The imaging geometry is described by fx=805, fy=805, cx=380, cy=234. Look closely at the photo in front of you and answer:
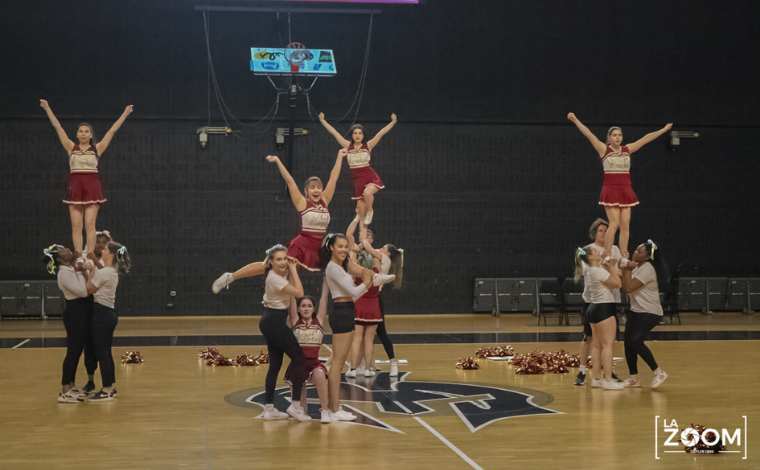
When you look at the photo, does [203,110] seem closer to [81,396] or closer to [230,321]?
[230,321]

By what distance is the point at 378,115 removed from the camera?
18.4m

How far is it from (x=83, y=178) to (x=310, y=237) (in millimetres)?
3167

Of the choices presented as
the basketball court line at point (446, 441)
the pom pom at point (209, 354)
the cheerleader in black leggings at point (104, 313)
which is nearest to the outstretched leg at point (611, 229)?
the basketball court line at point (446, 441)

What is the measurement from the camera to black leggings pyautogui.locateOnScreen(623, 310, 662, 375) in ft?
28.7

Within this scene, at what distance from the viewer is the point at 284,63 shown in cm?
1551

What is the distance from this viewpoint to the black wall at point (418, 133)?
17625mm

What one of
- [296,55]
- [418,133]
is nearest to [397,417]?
[296,55]

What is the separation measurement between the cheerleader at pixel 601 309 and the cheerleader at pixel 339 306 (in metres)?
3.00

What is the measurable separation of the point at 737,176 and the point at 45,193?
16163 mm

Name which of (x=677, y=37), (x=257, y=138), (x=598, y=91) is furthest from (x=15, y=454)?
(x=677, y=37)

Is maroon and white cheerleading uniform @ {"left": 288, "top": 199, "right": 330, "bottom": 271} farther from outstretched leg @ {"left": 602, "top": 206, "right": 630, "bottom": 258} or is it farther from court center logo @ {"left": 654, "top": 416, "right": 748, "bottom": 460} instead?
court center logo @ {"left": 654, "top": 416, "right": 748, "bottom": 460}

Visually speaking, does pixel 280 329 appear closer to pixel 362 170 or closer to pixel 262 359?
pixel 362 170

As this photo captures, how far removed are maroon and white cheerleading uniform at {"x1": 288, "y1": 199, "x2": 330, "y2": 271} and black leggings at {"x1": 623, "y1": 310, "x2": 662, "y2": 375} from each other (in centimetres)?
355

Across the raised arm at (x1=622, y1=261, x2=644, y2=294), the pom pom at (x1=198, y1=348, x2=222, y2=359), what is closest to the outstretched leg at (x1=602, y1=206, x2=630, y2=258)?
the raised arm at (x1=622, y1=261, x2=644, y2=294)
